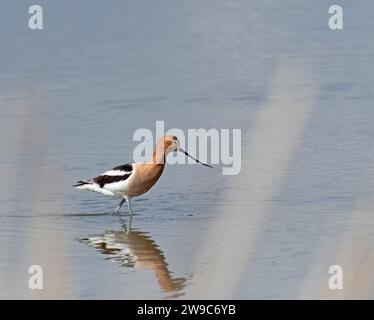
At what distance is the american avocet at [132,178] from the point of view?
948 centimetres

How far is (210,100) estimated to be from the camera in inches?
480

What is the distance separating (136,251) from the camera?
8.18 meters

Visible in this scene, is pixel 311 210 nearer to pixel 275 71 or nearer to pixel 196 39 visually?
pixel 275 71

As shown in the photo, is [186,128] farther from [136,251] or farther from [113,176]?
[136,251]

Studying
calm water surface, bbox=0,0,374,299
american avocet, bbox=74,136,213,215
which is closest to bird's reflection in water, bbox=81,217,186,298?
calm water surface, bbox=0,0,374,299

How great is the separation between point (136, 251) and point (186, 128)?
324 cm

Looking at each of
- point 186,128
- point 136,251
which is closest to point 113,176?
point 136,251

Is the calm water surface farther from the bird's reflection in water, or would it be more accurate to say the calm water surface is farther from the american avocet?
the american avocet

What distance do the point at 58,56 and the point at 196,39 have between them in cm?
160

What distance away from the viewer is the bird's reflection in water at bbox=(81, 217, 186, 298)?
730 cm

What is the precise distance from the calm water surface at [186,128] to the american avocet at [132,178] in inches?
6.8

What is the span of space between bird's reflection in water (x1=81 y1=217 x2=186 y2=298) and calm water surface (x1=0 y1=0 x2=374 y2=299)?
2 cm
